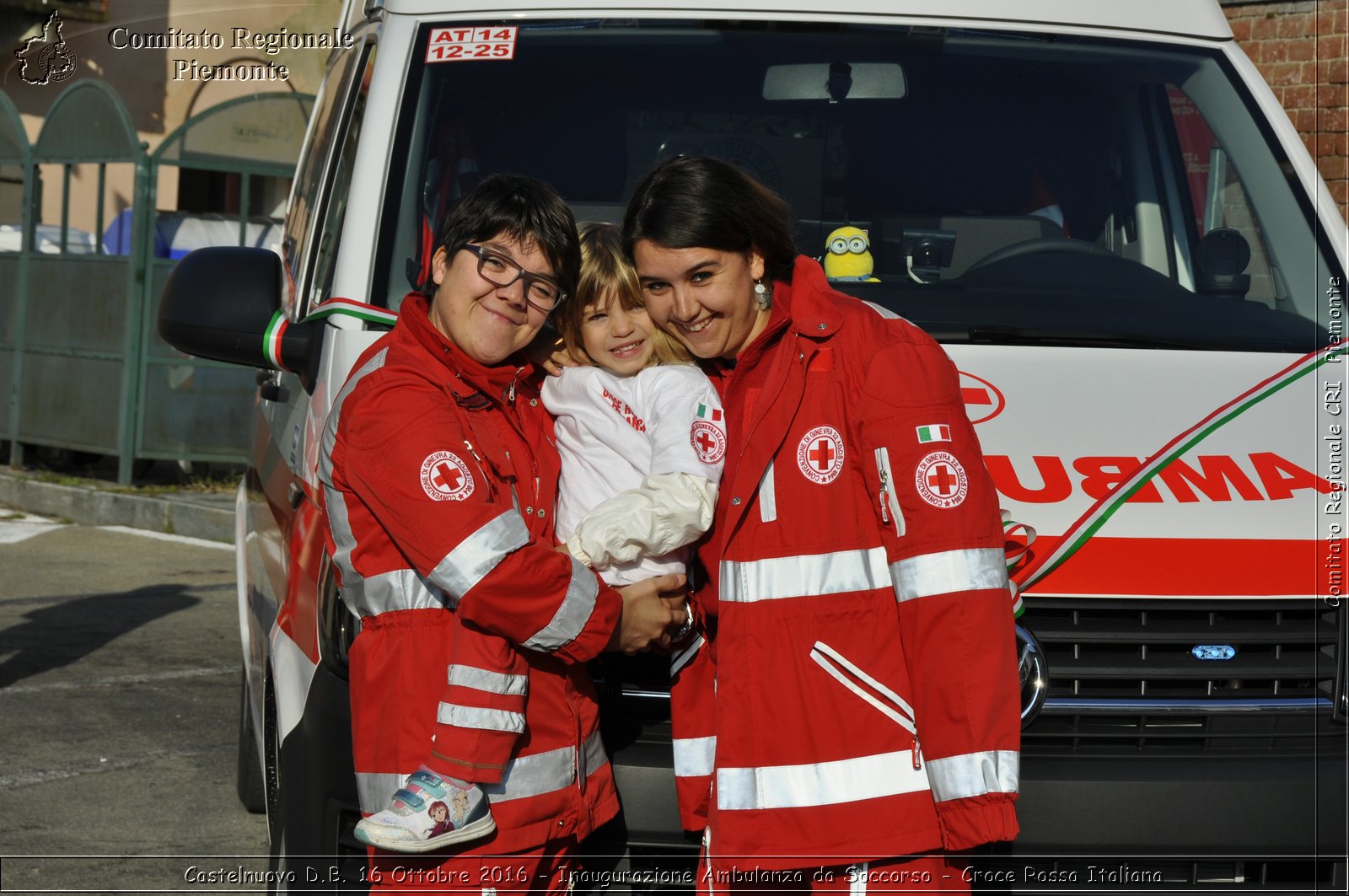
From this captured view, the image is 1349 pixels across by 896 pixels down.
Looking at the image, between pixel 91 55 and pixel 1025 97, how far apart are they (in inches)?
399

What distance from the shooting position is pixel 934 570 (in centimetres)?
222

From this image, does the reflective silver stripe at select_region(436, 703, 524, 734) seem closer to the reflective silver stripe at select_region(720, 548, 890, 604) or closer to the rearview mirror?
the reflective silver stripe at select_region(720, 548, 890, 604)

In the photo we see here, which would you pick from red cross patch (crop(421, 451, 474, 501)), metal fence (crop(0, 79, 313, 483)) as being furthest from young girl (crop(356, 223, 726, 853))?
metal fence (crop(0, 79, 313, 483))

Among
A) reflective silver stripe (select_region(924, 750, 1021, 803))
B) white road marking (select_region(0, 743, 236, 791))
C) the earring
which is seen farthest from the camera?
white road marking (select_region(0, 743, 236, 791))

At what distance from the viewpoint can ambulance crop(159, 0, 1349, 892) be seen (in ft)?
8.68

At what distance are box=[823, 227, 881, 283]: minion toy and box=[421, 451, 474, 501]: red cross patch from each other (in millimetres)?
1296

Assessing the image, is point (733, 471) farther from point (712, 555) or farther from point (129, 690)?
point (129, 690)

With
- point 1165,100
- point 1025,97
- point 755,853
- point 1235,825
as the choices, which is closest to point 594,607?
point 755,853

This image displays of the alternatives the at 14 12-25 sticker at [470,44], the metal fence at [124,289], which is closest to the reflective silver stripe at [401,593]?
the at 14 12-25 sticker at [470,44]

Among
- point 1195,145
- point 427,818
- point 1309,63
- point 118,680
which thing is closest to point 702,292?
point 427,818

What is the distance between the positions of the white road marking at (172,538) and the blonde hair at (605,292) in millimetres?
7655

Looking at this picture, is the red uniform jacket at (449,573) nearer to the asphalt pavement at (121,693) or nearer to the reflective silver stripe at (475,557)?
the reflective silver stripe at (475,557)

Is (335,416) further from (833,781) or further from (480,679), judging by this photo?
(833,781)

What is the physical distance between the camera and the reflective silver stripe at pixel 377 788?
234 centimetres
